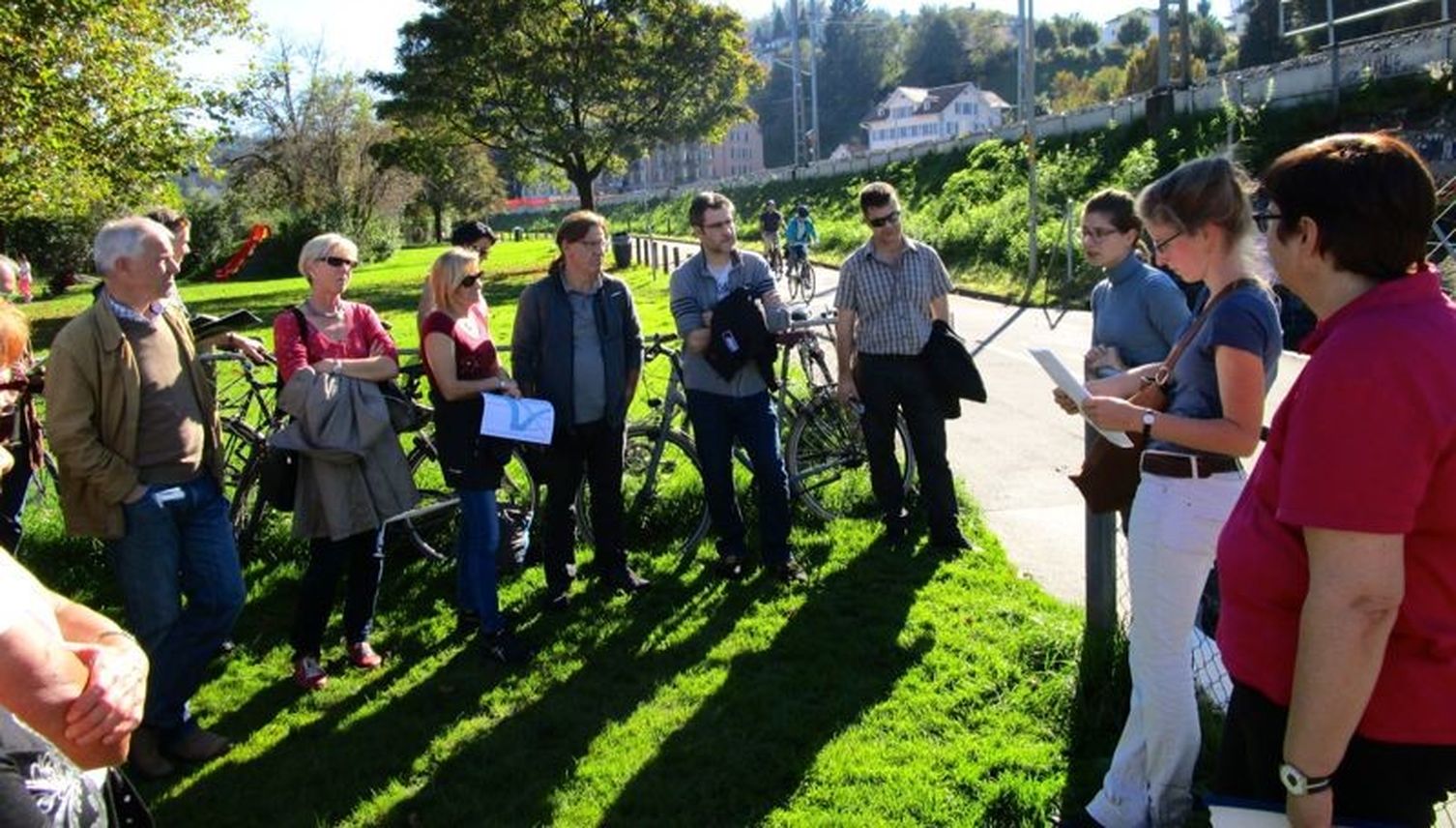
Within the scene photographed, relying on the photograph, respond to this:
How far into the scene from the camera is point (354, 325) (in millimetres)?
4711

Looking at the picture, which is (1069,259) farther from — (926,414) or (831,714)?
(831,714)

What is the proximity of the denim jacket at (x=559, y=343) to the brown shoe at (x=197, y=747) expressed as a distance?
6.57 feet

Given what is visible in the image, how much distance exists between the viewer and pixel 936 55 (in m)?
115

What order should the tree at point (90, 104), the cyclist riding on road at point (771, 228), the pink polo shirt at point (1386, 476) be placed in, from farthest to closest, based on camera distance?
the cyclist riding on road at point (771, 228) < the tree at point (90, 104) < the pink polo shirt at point (1386, 476)

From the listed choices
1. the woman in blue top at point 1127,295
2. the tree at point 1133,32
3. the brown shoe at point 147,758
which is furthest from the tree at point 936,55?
the brown shoe at point 147,758

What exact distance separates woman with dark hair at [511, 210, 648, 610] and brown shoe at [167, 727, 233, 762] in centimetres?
168

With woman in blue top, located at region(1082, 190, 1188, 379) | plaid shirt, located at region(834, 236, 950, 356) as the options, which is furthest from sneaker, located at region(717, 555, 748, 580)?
woman in blue top, located at region(1082, 190, 1188, 379)

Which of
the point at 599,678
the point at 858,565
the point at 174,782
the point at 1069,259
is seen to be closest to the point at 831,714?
the point at 599,678

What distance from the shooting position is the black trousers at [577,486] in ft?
17.3

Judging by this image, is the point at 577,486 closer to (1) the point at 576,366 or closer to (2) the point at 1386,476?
(1) the point at 576,366

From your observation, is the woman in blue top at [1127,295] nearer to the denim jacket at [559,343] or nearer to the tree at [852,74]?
the denim jacket at [559,343]

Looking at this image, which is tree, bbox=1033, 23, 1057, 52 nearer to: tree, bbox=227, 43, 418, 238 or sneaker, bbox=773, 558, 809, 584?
tree, bbox=227, 43, 418, 238

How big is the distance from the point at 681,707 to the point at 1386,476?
3.17m

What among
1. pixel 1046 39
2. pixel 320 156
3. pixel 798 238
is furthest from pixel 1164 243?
pixel 1046 39
